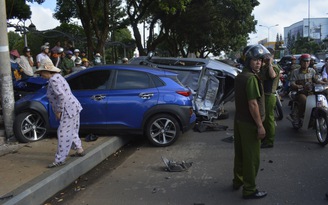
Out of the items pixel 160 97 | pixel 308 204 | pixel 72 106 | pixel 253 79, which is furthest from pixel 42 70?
pixel 308 204

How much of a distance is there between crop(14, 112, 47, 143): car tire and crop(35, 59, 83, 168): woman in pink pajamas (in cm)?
189

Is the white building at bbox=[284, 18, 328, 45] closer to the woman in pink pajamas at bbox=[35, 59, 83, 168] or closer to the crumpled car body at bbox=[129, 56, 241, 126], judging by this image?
the crumpled car body at bbox=[129, 56, 241, 126]

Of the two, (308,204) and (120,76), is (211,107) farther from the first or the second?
A: (308,204)

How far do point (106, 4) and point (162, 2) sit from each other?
2827 millimetres

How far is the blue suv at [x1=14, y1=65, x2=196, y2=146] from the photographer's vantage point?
23.2 feet

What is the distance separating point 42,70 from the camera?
5355 mm

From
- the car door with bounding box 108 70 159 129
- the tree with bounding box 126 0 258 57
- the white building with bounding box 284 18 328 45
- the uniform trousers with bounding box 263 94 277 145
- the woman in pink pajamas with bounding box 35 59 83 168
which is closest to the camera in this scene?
the woman in pink pajamas with bounding box 35 59 83 168

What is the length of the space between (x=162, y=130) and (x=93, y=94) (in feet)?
5.06

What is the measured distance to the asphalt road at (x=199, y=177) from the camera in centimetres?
456

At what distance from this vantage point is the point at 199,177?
5.36 metres

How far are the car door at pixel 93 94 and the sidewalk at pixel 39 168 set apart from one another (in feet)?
1.41

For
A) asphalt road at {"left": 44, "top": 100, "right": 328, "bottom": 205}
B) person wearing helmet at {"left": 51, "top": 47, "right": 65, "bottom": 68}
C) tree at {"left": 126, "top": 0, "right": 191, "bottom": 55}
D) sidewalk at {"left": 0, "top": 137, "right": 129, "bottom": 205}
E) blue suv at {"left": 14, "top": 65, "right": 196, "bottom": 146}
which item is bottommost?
asphalt road at {"left": 44, "top": 100, "right": 328, "bottom": 205}

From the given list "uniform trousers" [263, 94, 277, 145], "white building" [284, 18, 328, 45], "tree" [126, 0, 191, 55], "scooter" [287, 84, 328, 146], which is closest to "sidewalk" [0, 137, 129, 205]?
→ "uniform trousers" [263, 94, 277, 145]

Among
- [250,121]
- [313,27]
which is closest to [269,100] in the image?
[250,121]
